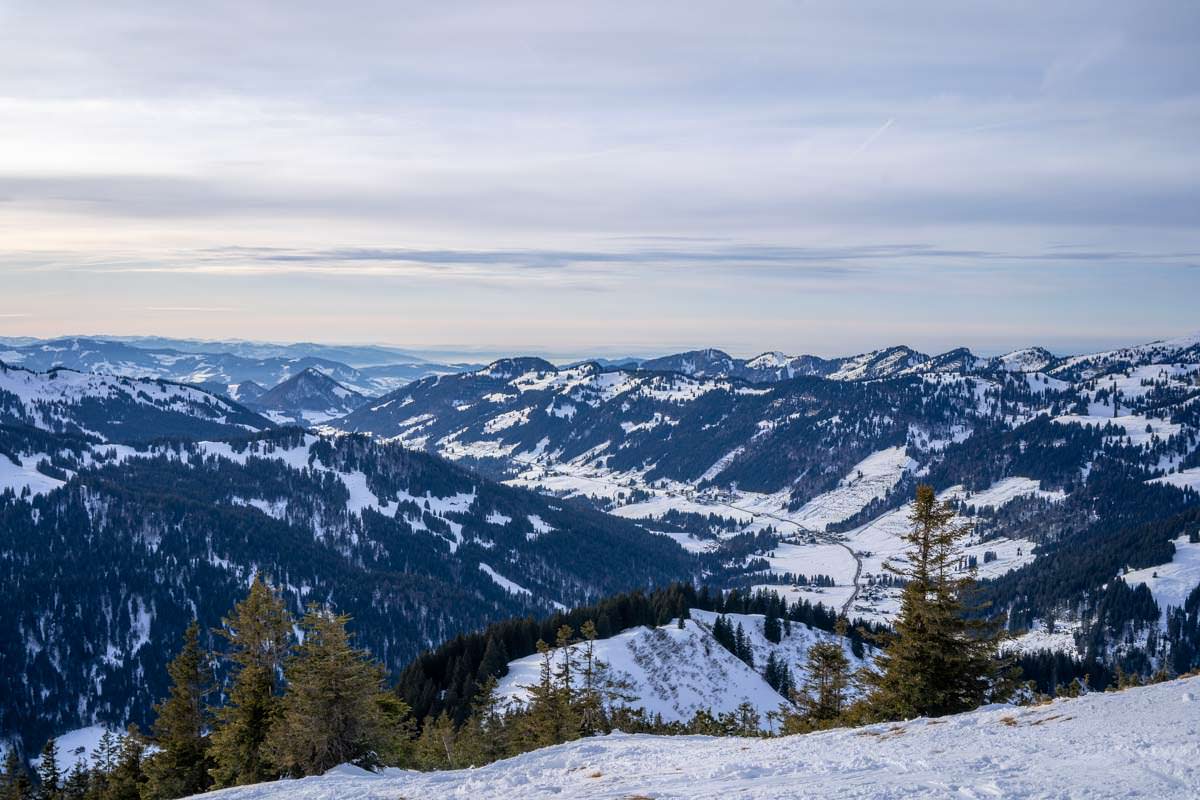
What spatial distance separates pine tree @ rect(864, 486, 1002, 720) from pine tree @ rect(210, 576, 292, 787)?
31137mm

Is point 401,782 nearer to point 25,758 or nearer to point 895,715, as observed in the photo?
point 895,715

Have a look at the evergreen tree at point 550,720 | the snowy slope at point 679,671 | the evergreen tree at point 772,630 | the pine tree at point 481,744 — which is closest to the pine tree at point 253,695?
the pine tree at point 481,744

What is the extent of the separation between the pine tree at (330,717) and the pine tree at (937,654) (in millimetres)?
24388

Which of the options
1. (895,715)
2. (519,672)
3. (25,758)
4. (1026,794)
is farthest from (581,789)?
(25,758)

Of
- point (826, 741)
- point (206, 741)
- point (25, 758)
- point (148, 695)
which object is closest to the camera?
point (826, 741)

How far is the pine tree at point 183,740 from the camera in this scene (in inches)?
1876

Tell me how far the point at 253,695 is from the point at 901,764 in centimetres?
3574

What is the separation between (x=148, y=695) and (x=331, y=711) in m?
189

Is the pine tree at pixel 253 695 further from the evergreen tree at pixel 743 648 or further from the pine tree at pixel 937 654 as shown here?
the evergreen tree at pixel 743 648

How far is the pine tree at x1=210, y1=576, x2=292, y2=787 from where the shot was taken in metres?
42.5

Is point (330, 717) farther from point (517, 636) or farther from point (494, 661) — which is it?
point (517, 636)

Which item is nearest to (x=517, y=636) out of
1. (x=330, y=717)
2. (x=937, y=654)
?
(x=330, y=717)

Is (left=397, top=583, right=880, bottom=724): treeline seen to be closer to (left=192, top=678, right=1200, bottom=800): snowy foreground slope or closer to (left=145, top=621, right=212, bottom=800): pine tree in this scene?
(left=145, top=621, right=212, bottom=800): pine tree

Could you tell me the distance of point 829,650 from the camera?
54.6 metres
